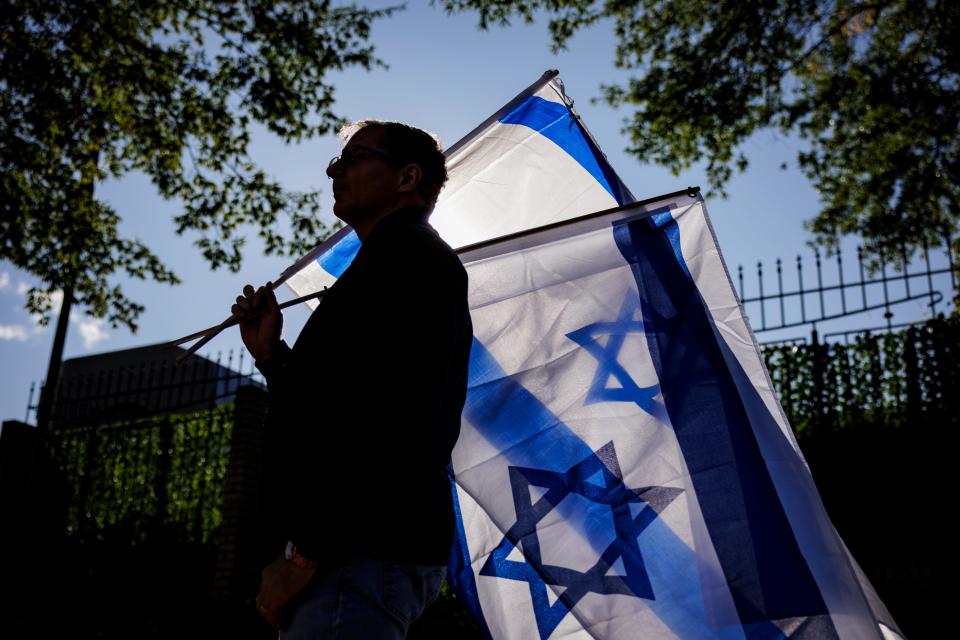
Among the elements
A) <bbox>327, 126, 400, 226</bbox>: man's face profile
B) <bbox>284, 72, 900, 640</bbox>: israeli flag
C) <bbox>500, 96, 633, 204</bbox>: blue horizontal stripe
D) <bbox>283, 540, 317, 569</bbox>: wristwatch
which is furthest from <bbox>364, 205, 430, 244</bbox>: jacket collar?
<bbox>500, 96, 633, 204</bbox>: blue horizontal stripe

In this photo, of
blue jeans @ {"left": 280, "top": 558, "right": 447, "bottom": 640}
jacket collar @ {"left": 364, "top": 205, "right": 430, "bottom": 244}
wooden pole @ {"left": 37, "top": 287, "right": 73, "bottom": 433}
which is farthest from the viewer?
wooden pole @ {"left": 37, "top": 287, "right": 73, "bottom": 433}

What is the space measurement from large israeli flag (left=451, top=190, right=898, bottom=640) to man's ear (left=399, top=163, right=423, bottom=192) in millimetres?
571

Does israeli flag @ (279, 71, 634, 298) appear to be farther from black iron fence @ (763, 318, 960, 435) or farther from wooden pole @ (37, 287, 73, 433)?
wooden pole @ (37, 287, 73, 433)

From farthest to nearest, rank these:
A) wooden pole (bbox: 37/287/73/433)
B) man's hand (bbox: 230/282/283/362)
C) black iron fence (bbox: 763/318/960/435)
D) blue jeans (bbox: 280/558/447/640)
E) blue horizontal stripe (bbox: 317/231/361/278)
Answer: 1. wooden pole (bbox: 37/287/73/433)
2. black iron fence (bbox: 763/318/960/435)
3. blue horizontal stripe (bbox: 317/231/361/278)
4. man's hand (bbox: 230/282/283/362)
5. blue jeans (bbox: 280/558/447/640)

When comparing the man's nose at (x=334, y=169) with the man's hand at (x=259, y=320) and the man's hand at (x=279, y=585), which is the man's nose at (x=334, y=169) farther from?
the man's hand at (x=279, y=585)

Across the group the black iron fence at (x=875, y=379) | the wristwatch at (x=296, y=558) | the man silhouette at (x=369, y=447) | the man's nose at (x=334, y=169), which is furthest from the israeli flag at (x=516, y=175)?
the black iron fence at (x=875, y=379)

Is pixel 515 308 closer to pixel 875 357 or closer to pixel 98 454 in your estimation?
pixel 875 357

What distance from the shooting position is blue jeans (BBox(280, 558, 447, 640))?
1.83m

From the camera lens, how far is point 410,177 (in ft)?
8.87

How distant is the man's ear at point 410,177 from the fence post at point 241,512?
7.27m

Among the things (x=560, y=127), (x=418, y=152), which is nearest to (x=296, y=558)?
(x=418, y=152)

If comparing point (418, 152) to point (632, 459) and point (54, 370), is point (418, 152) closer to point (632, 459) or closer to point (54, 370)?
point (632, 459)

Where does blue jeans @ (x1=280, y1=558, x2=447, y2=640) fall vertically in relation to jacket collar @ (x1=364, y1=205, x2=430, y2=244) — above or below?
below

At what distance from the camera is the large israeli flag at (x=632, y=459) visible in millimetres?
2658
